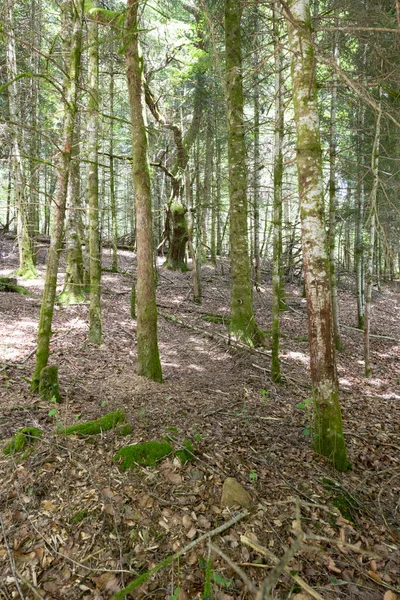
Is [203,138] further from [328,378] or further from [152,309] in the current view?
[328,378]

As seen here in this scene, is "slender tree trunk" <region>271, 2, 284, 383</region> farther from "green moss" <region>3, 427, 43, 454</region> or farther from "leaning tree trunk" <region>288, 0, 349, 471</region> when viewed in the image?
"green moss" <region>3, 427, 43, 454</region>

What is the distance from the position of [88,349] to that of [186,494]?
5.03 metres

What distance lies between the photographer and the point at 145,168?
6.21 m

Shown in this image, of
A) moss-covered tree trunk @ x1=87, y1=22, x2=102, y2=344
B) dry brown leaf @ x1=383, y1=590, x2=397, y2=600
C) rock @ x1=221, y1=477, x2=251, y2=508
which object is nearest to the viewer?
dry brown leaf @ x1=383, y1=590, x2=397, y2=600

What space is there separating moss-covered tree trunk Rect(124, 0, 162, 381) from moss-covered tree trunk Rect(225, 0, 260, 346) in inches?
126

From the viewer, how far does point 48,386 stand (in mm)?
5121

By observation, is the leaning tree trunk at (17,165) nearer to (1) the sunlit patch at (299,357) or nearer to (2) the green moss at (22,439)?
(2) the green moss at (22,439)

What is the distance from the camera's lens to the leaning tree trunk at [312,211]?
4094mm

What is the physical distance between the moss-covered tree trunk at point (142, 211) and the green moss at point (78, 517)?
11.2 feet

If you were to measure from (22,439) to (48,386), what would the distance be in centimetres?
127

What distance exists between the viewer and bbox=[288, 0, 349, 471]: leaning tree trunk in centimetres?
409

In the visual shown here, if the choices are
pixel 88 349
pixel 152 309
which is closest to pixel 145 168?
pixel 152 309

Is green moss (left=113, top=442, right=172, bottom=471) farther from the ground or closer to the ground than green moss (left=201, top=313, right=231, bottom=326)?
closer to the ground

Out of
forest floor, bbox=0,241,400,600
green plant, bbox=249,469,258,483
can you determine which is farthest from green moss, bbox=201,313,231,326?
green plant, bbox=249,469,258,483
